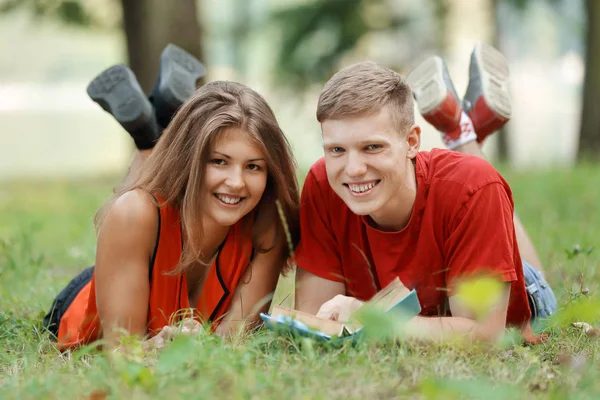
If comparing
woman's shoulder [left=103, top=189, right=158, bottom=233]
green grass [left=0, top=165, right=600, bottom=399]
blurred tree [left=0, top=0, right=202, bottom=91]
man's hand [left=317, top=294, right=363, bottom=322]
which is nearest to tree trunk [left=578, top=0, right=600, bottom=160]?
blurred tree [left=0, top=0, right=202, bottom=91]

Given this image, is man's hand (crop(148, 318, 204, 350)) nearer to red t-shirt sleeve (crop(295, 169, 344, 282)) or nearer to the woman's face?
the woman's face

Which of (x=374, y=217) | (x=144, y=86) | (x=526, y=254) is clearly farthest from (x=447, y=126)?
(x=144, y=86)

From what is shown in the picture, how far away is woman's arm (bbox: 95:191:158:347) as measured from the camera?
2.82 metres

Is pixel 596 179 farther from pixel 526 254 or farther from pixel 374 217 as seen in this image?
pixel 374 217

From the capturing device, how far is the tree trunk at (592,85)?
9.51m

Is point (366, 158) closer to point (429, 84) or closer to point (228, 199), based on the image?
point (228, 199)

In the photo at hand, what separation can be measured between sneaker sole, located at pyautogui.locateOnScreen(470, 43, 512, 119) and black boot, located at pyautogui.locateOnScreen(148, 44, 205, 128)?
145cm

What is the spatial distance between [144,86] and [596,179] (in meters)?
4.87

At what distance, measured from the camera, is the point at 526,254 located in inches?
137

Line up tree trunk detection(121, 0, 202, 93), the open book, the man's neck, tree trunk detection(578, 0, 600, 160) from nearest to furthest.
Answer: the open book → the man's neck → tree trunk detection(121, 0, 202, 93) → tree trunk detection(578, 0, 600, 160)

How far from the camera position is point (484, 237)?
8.36ft

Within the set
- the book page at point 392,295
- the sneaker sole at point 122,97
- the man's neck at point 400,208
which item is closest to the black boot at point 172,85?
the sneaker sole at point 122,97

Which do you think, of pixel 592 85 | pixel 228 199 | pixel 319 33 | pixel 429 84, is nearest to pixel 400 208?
pixel 228 199

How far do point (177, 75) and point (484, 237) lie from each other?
6.49ft
